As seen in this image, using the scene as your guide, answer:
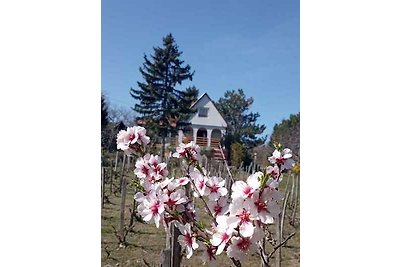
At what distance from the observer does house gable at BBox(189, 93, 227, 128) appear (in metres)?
1.41

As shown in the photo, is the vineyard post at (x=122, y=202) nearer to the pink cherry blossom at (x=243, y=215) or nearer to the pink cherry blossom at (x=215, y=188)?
the pink cherry blossom at (x=215, y=188)

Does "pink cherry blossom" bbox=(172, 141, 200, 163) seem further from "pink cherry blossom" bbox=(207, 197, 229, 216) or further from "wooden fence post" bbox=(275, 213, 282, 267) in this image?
"wooden fence post" bbox=(275, 213, 282, 267)

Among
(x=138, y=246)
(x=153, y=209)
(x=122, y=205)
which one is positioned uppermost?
(x=153, y=209)

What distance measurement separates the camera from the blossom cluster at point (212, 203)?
2.24 ft

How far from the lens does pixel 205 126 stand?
1436mm

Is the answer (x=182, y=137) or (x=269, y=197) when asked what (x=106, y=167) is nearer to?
(x=182, y=137)

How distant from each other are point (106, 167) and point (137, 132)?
820 mm

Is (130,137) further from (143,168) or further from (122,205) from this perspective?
(122,205)

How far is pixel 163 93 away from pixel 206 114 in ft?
0.51

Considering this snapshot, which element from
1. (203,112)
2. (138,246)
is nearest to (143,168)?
(203,112)

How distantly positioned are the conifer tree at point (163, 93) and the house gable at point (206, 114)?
0.10ft

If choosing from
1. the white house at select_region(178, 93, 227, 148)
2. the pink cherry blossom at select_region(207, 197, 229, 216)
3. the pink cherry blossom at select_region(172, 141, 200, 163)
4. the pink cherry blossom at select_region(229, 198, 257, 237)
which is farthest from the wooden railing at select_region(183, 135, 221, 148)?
the pink cherry blossom at select_region(229, 198, 257, 237)
